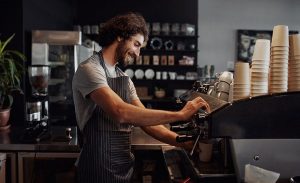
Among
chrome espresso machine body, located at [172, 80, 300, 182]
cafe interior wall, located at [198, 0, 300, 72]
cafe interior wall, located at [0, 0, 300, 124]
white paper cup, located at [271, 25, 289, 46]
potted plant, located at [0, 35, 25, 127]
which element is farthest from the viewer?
cafe interior wall, located at [198, 0, 300, 72]

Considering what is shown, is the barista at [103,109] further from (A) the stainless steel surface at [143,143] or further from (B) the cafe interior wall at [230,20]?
(B) the cafe interior wall at [230,20]

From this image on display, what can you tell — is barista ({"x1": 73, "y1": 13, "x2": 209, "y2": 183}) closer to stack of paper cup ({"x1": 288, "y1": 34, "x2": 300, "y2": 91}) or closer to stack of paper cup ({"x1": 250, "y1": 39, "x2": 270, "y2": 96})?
stack of paper cup ({"x1": 250, "y1": 39, "x2": 270, "y2": 96})

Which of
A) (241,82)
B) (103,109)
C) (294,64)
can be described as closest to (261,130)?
(241,82)

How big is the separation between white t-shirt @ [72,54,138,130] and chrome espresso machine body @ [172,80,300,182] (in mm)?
519

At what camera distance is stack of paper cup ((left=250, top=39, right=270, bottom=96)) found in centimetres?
137

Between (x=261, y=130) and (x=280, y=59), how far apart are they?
1.08 ft

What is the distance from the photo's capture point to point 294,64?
1.38 m

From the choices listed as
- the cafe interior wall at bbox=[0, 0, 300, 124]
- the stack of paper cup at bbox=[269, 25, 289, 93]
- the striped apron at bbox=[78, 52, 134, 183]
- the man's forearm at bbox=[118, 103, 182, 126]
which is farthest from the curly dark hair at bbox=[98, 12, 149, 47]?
the cafe interior wall at bbox=[0, 0, 300, 124]

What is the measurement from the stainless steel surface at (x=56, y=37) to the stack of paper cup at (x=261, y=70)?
2324mm

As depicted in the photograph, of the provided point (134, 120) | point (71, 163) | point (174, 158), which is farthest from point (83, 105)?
point (71, 163)

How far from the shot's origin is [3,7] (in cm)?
305

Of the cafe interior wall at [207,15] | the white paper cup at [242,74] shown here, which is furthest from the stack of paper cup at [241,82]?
the cafe interior wall at [207,15]

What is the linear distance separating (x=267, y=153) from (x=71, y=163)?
149cm

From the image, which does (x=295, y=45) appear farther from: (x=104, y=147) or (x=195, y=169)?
(x=104, y=147)
